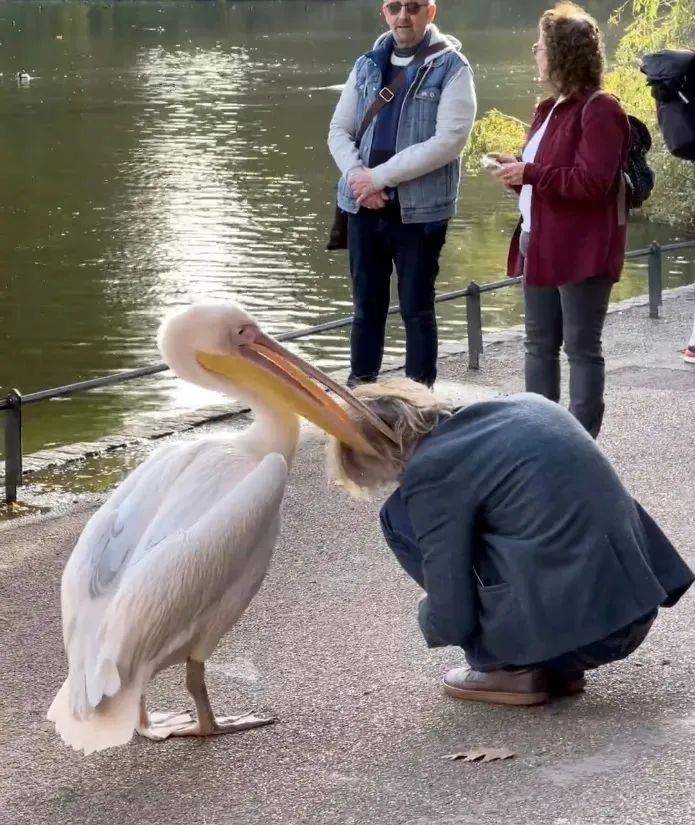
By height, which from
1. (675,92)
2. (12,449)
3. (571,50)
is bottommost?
(12,449)

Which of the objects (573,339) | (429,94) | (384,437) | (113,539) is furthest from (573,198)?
(113,539)

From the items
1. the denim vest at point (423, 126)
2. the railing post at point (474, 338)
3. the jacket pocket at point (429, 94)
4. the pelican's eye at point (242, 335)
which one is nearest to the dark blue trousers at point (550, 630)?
the pelican's eye at point (242, 335)

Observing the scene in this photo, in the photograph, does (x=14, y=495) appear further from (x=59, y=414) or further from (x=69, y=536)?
(x=59, y=414)

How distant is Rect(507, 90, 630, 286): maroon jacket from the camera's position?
5250 millimetres

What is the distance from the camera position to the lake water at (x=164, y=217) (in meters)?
10.3

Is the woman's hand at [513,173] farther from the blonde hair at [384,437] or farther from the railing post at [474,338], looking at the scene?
the railing post at [474,338]

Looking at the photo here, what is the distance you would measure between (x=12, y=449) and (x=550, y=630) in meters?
3.05

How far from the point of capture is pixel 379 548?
16.3 feet

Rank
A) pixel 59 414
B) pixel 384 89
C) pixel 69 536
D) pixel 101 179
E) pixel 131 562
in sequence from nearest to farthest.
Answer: pixel 131 562
pixel 69 536
pixel 384 89
pixel 59 414
pixel 101 179

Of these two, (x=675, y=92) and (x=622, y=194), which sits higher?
(x=675, y=92)

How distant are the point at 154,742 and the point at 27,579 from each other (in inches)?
51.8

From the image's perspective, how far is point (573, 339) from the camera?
17.9ft

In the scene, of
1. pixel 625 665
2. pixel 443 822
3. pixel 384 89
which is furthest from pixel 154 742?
pixel 384 89

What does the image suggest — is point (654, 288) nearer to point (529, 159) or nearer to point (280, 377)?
point (529, 159)
